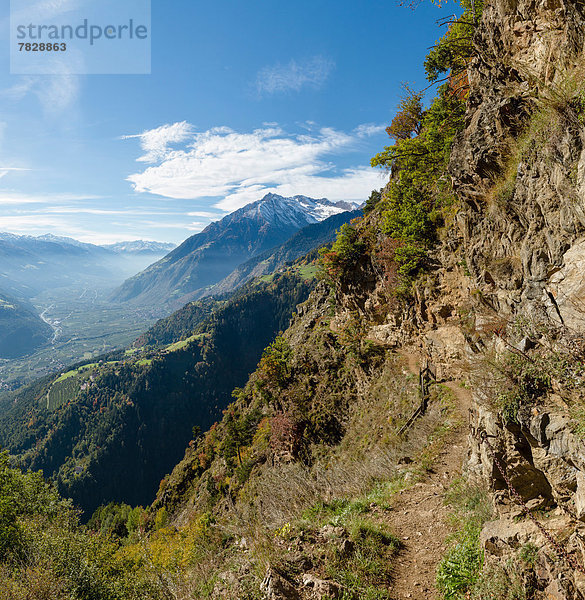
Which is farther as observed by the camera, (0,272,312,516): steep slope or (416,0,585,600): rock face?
(0,272,312,516): steep slope

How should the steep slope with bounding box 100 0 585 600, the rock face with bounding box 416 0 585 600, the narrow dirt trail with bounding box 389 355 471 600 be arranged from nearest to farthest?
1. the rock face with bounding box 416 0 585 600
2. the steep slope with bounding box 100 0 585 600
3. the narrow dirt trail with bounding box 389 355 471 600

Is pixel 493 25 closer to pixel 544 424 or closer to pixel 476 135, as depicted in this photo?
pixel 476 135

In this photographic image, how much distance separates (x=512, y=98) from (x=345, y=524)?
15056 mm

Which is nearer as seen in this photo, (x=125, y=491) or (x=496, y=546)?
(x=496, y=546)

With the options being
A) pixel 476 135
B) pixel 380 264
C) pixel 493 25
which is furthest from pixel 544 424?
pixel 380 264

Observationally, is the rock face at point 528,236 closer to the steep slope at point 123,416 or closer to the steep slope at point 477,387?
the steep slope at point 477,387

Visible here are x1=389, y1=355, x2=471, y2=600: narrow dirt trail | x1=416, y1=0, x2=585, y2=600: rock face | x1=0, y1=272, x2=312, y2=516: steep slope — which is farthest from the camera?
x1=0, y1=272, x2=312, y2=516: steep slope

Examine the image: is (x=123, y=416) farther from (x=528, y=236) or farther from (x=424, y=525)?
(x=528, y=236)

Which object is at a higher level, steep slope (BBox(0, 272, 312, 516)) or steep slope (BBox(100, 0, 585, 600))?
steep slope (BBox(100, 0, 585, 600))

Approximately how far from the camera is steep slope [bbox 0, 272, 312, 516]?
4865 inches

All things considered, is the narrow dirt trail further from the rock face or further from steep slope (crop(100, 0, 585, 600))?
the rock face

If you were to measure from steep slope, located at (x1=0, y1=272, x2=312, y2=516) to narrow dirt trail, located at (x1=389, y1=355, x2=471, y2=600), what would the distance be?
149696 millimetres

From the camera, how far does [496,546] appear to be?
4.79m

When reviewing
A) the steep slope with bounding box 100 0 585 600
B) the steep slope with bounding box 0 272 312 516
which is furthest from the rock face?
the steep slope with bounding box 0 272 312 516
